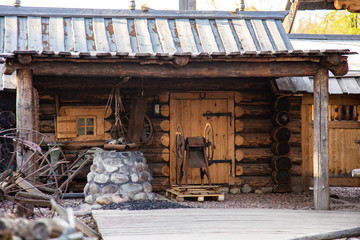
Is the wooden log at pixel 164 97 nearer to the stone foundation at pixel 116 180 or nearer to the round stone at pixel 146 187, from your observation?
the stone foundation at pixel 116 180

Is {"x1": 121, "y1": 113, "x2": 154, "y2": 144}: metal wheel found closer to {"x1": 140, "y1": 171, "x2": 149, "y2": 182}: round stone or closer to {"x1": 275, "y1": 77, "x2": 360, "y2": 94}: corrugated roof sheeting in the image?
{"x1": 140, "y1": 171, "x2": 149, "y2": 182}: round stone

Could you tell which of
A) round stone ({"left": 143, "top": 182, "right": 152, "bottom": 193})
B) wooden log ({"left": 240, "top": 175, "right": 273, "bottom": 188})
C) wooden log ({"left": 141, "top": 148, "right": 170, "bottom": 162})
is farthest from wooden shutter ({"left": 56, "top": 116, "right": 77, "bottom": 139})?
wooden log ({"left": 240, "top": 175, "right": 273, "bottom": 188})

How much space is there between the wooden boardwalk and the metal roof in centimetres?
457

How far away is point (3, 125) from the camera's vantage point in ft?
35.9

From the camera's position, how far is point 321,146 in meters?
9.34

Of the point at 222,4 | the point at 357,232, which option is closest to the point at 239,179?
the point at 357,232

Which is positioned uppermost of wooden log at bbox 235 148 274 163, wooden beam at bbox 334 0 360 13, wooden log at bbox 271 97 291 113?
wooden beam at bbox 334 0 360 13

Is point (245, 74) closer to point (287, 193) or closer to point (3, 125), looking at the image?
point (287, 193)

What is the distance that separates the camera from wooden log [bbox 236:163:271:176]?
40.8ft

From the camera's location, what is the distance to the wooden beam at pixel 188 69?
9.15 meters

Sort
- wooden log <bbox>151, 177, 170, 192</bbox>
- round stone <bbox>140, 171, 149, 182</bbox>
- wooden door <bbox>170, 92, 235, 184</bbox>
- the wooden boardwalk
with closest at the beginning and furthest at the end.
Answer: the wooden boardwalk < round stone <bbox>140, 171, 149, 182</bbox> < wooden log <bbox>151, 177, 170, 192</bbox> < wooden door <bbox>170, 92, 235, 184</bbox>

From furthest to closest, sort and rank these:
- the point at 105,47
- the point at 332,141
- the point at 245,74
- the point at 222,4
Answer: the point at 222,4
the point at 332,141
the point at 105,47
the point at 245,74

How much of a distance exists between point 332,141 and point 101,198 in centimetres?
637

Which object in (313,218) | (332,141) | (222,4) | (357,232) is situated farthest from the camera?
(222,4)
